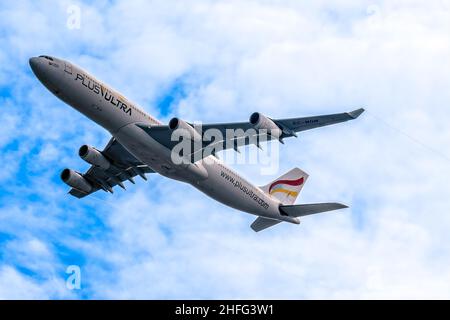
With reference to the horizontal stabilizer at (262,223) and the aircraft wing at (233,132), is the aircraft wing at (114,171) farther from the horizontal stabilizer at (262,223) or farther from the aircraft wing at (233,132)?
the horizontal stabilizer at (262,223)

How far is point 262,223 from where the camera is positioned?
57.5 metres

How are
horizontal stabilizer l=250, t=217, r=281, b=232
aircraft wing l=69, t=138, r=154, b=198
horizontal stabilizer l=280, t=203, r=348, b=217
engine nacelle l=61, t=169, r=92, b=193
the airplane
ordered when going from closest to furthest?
the airplane → horizontal stabilizer l=280, t=203, r=348, b=217 → aircraft wing l=69, t=138, r=154, b=198 → engine nacelle l=61, t=169, r=92, b=193 → horizontal stabilizer l=250, t=217, r=281, b=232

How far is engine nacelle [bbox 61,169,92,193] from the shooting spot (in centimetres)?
5528

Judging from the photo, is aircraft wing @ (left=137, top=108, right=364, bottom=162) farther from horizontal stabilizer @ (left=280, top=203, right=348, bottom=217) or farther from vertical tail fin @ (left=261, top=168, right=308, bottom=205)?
vertical tail fin @ (left=261, top=168, right=308, bottom=205)

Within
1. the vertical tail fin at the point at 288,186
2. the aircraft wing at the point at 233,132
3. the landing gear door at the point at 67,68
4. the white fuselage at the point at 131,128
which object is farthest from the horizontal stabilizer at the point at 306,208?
the landing gear door at the point at 67,68

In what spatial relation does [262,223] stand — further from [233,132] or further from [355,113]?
[355,113]

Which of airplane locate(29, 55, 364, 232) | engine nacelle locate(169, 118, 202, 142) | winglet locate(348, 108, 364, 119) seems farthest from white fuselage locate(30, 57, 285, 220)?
winglet locate(348, 108, 364, 119)

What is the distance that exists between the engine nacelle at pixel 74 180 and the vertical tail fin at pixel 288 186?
14.5 meters

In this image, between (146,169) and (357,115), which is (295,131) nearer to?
(357,115)

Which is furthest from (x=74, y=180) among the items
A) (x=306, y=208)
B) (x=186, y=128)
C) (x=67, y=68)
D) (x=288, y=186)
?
(x=306, y=208)

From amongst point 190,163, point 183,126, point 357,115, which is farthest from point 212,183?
point 357,115

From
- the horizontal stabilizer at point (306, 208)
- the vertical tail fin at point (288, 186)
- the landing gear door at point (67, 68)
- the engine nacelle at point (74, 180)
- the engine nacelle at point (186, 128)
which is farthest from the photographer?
the vertical tail fin at point (288, 186)

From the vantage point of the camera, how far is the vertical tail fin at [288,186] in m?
58.4

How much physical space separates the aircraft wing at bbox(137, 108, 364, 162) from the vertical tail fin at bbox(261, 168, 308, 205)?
33.6ft
